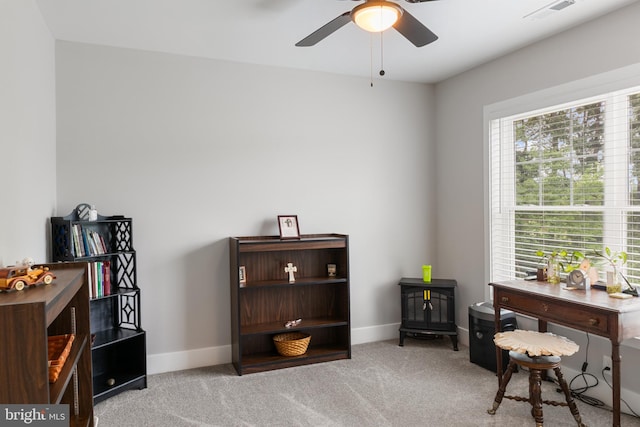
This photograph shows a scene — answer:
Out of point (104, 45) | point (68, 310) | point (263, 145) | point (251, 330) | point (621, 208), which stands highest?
point (104, 45)

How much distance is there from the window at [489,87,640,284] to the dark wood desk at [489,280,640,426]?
537 millimetres

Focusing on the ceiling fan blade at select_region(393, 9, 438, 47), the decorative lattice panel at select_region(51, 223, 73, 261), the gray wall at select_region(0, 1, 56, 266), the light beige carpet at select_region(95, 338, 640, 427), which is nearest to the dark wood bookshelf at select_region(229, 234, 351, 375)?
the light beige carpet at select_region(95, 338, 640, 427)

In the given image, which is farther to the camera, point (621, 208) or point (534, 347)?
point (621, 208)

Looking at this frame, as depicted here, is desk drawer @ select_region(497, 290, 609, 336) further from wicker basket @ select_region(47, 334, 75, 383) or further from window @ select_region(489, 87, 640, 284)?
wicker basket @ select_region(47, 334, 75, 383)

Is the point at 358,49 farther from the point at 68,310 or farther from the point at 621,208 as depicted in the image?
the point at 68,310

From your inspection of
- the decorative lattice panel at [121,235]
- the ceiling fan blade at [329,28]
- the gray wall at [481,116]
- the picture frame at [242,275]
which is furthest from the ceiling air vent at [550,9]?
the decorative lattice panel at [121,235]

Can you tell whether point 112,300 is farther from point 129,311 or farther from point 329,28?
point 329,28

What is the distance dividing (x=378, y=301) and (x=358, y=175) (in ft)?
4.26

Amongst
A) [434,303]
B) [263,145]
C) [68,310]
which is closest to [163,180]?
[263,145]

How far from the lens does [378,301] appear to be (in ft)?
14.3

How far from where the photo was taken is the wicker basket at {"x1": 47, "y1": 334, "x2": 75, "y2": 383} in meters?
1.41

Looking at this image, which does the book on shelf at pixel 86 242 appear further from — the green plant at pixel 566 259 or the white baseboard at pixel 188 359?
the green plant at pixel 566 259

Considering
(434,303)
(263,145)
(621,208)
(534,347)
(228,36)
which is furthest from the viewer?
(434,303)

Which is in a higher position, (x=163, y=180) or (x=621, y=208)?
(x=163, y=180)
